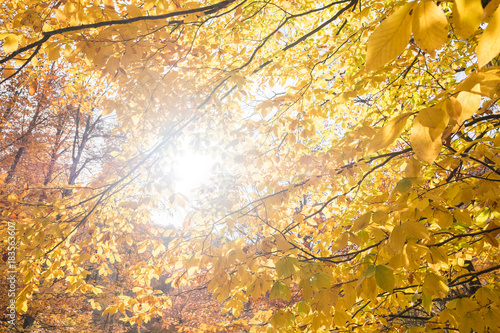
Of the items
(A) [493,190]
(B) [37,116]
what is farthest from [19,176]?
(A) [493,190]

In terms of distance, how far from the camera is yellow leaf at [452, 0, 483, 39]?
55 cm

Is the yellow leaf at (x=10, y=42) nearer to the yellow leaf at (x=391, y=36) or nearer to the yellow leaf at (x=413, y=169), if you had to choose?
the yellow leaf at (x=391, y=36)

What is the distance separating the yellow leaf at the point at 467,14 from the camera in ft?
1.82

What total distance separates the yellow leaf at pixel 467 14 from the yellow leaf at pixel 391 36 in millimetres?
100

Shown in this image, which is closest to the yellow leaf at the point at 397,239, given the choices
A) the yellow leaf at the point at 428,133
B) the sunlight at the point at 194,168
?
the yellow leaf at the point at 428,133

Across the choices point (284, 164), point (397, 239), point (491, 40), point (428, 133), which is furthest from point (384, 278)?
point (284, 164)

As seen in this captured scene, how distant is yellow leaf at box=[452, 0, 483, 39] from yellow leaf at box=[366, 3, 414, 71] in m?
0.10

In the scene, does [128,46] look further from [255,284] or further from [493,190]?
[493,190]

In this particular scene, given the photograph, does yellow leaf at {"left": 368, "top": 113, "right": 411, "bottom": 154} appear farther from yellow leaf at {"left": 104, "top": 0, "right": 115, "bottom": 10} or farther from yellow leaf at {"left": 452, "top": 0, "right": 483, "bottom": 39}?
yellow leaf at {"left": 104, "top": 0, "right": 115, "bottom": 10}

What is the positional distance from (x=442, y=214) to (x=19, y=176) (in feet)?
42.0

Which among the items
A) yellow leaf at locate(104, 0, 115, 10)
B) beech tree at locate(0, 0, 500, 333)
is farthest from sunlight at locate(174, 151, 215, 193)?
yellow leaf at locate(104, 0, 115, 10)

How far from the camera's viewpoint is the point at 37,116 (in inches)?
394

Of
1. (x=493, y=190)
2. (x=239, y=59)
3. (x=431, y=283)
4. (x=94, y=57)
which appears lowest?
(x=431, y=283)

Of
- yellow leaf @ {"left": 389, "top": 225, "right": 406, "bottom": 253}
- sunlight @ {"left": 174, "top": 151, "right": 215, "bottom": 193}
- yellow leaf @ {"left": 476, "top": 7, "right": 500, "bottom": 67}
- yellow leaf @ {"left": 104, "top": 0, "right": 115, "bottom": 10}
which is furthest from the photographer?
sunlight @ {"left": 174, "top": 151, "right": 215, "bottom": 193}
